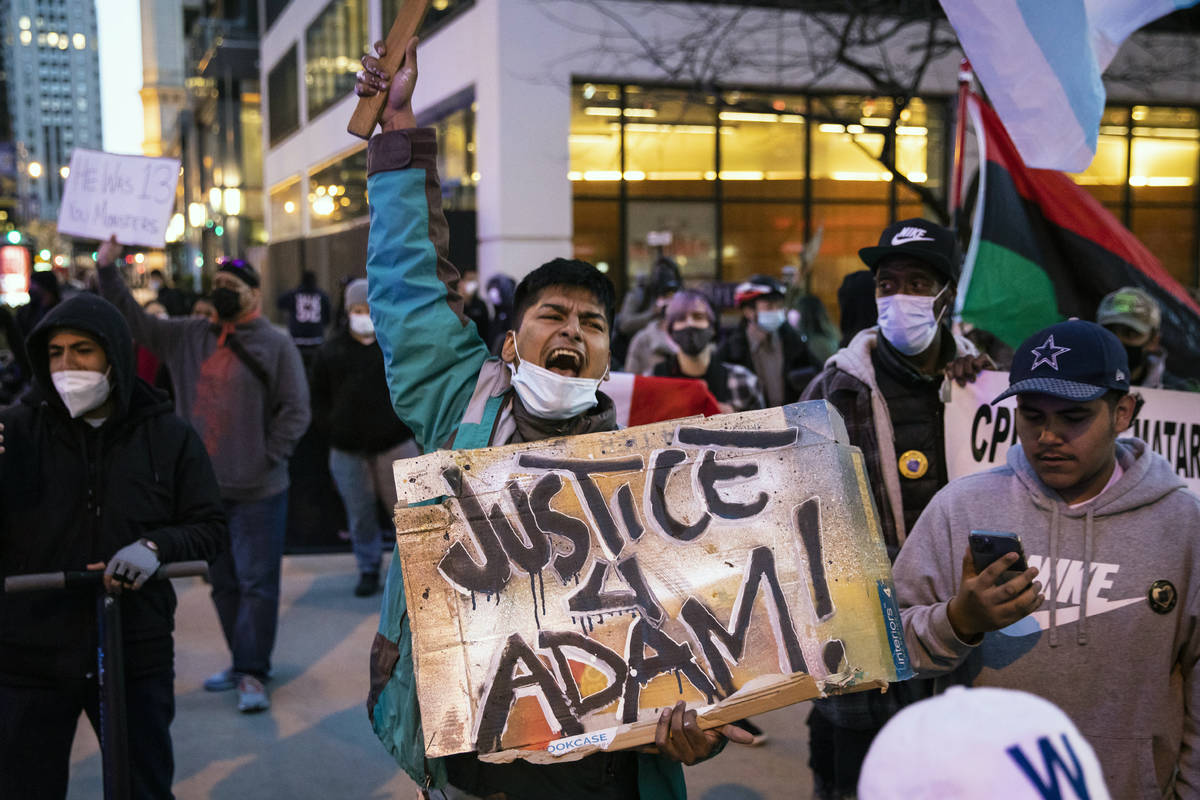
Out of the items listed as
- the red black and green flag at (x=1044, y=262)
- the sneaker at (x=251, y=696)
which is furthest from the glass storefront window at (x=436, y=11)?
the red black and green flag at (x=1044, y=262)

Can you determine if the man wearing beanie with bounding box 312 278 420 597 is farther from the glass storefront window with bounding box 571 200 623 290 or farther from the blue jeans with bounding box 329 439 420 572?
the glass storefront window with bounding box 571 200 623 290

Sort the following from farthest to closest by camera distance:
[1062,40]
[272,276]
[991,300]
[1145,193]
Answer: [272,276] < [1145,193] < [991,300] < [1062,40]

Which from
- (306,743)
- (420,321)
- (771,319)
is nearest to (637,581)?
(420,321)

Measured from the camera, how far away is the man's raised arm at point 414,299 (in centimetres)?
268

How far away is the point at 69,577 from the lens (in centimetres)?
336

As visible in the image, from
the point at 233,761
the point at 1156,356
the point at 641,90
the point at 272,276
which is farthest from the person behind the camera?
the point at 272,276

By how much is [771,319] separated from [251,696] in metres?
4.61

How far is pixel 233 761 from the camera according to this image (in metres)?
5.46

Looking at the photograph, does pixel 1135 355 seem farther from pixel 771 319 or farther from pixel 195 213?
pixel 195 213

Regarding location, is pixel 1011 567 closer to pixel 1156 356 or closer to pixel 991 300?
pixel 991 300

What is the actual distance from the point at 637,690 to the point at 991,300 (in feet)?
9.48

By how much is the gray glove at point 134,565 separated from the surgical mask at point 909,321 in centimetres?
253

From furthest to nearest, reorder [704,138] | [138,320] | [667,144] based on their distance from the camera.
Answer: [704,138]
[667,144]
[138,320]

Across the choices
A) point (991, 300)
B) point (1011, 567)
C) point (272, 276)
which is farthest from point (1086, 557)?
point (272, 276)
